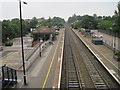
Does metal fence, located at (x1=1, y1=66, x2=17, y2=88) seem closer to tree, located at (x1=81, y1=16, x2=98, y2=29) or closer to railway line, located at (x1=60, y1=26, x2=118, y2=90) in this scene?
railway line, located at (x1=60, y1=26, x2=118, y2=90)

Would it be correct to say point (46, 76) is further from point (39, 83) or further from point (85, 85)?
point (85, 85)

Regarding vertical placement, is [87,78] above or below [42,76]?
below

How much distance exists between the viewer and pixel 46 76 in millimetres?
17500

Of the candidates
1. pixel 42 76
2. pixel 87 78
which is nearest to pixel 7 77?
pixel 42 76

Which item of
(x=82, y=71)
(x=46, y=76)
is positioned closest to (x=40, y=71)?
(x=46, y=76)

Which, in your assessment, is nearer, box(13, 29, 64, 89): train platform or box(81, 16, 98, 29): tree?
box(13, 29, 64, 89): train platform

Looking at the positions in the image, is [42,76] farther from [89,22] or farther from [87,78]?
[89,22]

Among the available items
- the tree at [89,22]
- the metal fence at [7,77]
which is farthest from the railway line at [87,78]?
the tree at [89,22]

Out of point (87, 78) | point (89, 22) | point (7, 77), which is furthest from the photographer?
point (89, 22)

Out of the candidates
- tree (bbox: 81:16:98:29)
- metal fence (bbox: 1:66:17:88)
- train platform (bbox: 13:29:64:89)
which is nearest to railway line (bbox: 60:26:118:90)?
train platform (bbox: 13:29:64:89)

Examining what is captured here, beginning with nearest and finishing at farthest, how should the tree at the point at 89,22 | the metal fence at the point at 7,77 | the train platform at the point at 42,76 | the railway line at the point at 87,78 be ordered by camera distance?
the metal fence at the point at 7,77
the train platform at the point at 42,76
the railway line at the point at 87,78
the tree at the point at 89,22

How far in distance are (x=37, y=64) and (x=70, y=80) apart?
7018 mm

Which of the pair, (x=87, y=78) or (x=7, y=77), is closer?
(x=7, y=77)

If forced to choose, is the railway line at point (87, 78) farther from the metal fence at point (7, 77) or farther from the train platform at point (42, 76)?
the metal fence at point (7, 77)
